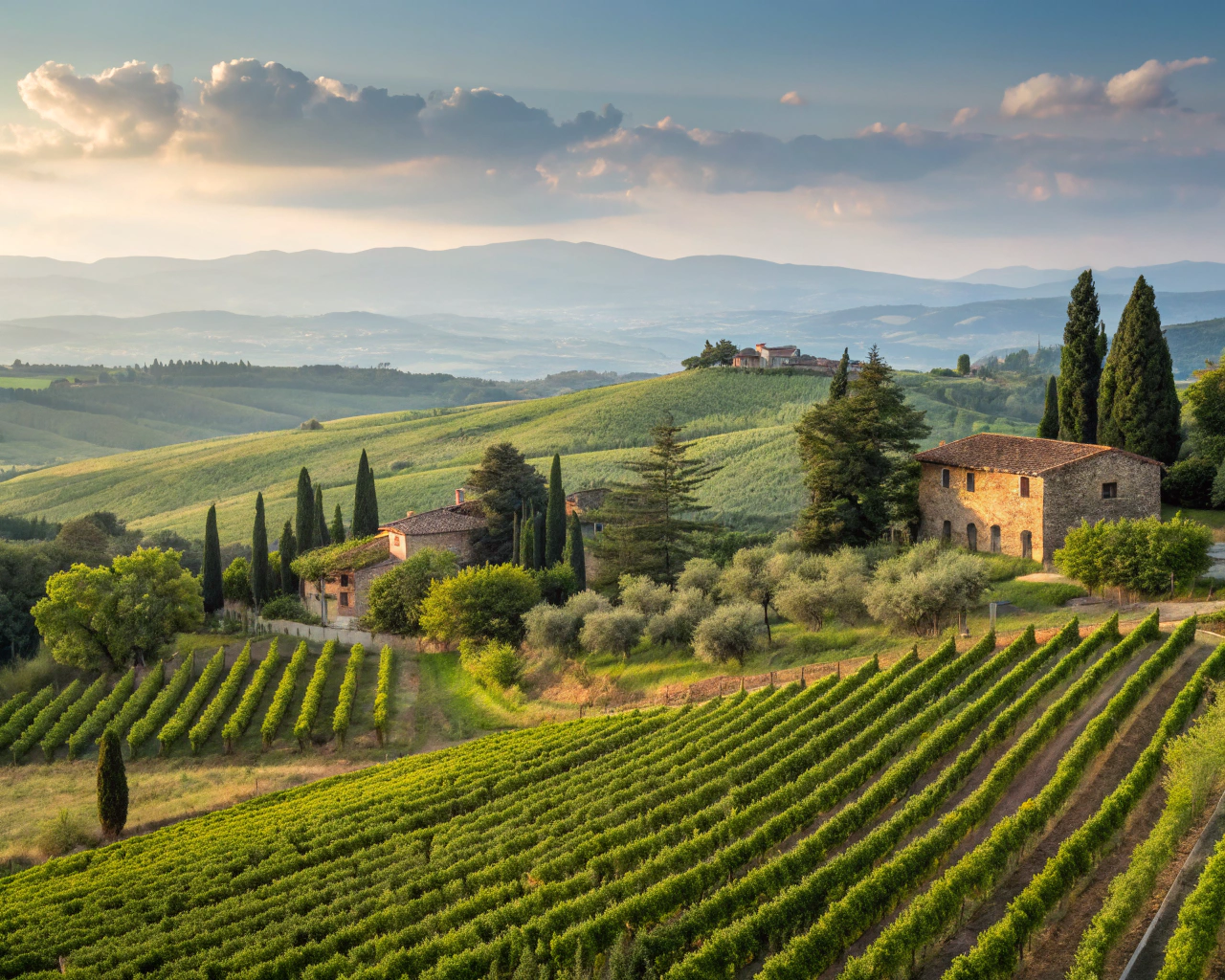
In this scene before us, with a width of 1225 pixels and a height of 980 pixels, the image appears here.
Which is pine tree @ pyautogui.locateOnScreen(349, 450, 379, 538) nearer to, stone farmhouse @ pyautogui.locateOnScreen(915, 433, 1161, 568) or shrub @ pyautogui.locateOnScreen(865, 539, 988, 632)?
stone farmhouse @ pyautogui.locateOnScreen(915, 433, 1161, 568)

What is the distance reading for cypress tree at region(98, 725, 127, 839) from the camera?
29.7 metres

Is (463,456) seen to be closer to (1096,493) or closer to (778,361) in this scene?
(778,361)

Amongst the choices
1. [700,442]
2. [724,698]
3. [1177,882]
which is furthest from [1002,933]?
[700,442]

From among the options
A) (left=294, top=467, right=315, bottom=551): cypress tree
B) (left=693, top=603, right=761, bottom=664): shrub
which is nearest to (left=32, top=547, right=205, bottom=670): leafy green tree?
(left=294, top=467, right=315, bottom=551): cypress tree

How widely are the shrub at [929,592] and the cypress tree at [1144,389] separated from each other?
15634mm

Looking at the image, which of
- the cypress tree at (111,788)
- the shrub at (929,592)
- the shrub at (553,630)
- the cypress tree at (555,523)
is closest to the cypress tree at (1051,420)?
the shrub at (929,592)

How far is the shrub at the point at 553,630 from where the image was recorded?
41.1m

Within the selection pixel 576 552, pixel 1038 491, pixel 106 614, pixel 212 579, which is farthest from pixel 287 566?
pixel 1038 491

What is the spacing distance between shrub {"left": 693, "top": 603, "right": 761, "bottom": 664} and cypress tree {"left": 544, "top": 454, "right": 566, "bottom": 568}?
17746 millimetres

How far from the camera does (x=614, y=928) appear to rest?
52.3 ft

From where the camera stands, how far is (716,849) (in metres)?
19.3

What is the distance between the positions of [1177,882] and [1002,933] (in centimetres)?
337

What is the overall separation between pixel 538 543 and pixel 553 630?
1171 cm

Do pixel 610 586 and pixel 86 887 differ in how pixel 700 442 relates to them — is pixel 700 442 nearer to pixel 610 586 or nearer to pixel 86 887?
pixel 610 586
